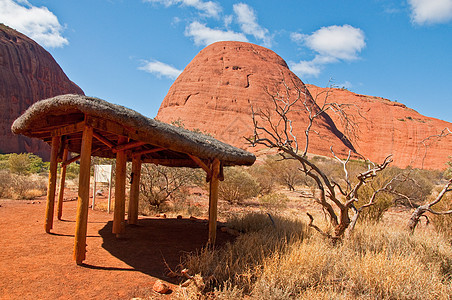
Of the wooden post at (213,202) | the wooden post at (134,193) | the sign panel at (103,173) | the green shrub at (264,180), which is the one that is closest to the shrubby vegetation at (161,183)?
the sign panel at (103,173)

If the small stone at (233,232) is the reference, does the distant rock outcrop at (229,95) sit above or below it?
above

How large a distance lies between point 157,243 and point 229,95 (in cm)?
5531

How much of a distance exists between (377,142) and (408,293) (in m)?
67.4

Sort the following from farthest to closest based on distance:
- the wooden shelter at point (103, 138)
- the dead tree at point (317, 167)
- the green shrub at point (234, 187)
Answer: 1. the green shrub at point (234, 187)
2. the dead tree at point (317, 167)
3. the wooden shelter at point (103, 138)

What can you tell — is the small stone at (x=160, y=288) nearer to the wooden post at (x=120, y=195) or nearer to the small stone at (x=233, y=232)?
the wooden post at (x=120, y=195)

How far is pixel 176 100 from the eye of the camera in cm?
6200

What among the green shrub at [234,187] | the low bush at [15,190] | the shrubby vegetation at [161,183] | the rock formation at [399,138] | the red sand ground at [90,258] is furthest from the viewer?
the rock formation at [399,138]

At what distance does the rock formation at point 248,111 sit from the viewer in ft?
182

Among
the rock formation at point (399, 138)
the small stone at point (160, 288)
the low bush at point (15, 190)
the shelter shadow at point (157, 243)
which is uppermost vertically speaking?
the rock formation at point (399, 138)

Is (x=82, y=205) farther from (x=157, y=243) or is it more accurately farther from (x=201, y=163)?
(x=201, y=163)

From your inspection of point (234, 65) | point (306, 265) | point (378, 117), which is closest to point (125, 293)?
point (306, 265)

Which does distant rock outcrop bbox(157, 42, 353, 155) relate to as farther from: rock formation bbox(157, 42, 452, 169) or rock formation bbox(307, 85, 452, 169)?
rock formation bbox(307, 85, 452, 169)

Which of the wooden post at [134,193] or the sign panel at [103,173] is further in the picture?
the sign panel at [103,173]

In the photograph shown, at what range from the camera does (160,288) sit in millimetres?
3906
